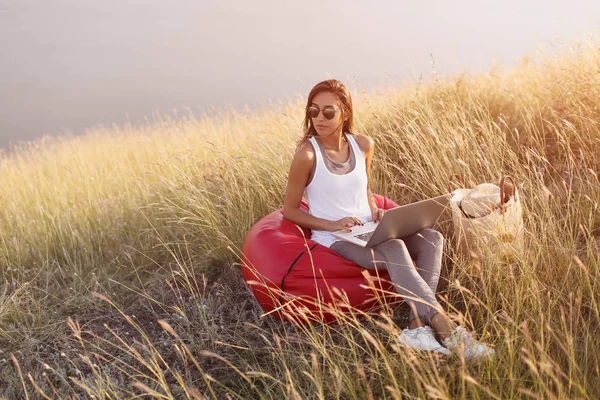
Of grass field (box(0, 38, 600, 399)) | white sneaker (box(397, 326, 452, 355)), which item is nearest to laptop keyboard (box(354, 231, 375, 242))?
grass field (box(0, 38, 600, 399))

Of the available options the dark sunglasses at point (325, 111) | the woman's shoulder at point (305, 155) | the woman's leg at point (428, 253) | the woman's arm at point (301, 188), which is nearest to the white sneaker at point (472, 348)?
the woman's leg at point (428, 253)

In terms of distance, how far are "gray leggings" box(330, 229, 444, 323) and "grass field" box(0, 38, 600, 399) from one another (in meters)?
0.18

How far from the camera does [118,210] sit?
534 cm

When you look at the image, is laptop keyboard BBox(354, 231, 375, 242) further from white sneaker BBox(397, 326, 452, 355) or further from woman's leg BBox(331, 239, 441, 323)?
white sneaker BBox(397, 326, 452, 355)

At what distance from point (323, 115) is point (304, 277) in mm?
945

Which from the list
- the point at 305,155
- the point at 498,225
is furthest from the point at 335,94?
the point at 498,225

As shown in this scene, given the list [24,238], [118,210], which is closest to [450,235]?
[118,210]

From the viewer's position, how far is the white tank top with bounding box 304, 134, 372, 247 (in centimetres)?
336

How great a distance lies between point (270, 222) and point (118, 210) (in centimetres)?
230

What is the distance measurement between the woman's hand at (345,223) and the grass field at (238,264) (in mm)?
354

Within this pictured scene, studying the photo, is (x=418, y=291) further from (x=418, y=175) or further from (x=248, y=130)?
(x=248, y=130)

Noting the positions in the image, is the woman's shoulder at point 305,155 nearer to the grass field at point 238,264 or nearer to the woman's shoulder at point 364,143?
the woman's shoulder at point 364,143

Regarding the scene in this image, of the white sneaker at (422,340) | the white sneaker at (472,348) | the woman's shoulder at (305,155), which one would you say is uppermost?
the woman's shoulder at (305,155)

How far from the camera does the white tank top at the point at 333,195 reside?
336 cm
